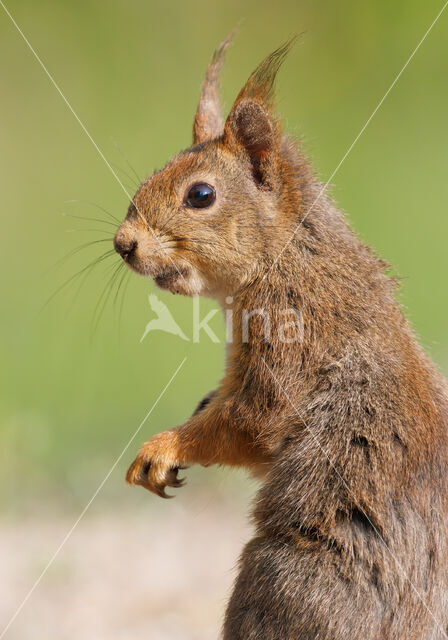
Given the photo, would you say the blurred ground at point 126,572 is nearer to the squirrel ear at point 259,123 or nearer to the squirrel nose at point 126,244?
the squirrel nose at point 126,244

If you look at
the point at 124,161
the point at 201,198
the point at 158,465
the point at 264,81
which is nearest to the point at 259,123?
the point at 264,81

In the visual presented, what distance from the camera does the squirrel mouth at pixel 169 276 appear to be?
2811mm

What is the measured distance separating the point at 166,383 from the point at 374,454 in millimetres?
2643

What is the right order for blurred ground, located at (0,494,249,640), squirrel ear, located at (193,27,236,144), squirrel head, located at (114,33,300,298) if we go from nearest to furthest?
squirrel head, located at (114,33,300,298) < squirrel ear, located at (193,27,236,144) < blurred ground, located at (0,494,249,640)

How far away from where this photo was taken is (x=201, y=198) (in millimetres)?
2832

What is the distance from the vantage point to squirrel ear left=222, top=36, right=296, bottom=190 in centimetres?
279

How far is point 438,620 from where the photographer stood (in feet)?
7.92

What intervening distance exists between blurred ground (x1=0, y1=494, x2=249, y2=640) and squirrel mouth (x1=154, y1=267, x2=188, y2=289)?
61.3 inches

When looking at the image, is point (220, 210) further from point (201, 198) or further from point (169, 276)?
point (169, 276)

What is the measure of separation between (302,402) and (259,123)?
0.96m

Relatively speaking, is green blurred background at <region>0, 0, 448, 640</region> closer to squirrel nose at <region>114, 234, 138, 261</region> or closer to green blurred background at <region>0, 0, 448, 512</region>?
green blurred background at <region>0, 0, 448, 512</region>

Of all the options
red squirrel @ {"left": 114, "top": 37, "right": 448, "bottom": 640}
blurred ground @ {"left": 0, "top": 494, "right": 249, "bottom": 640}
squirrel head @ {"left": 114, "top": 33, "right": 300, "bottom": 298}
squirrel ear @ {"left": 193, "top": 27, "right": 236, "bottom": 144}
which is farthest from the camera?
blurred ground @ {"left": 0, "top": 494, "right": 249, "bottom": 640}

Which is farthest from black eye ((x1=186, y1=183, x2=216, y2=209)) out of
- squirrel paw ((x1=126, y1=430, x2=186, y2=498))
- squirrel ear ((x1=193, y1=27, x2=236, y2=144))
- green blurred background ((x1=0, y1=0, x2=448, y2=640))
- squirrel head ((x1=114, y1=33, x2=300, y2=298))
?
green blurred background ((x1=0, y1=0, x2=448, y2=640))

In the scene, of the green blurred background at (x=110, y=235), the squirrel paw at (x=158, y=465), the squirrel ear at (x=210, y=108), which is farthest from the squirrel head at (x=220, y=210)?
the green blurred background at (x=110, y=235)
